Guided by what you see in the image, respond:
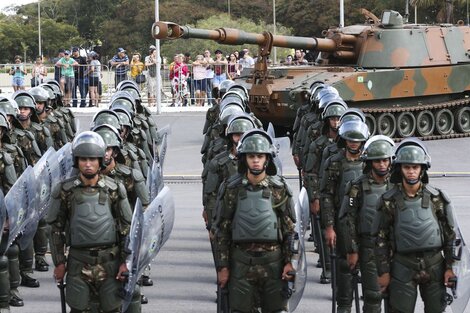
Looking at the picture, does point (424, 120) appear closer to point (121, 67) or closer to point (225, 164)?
point (121, 67)

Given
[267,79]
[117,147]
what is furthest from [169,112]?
[117,147]

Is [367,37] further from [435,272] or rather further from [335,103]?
[435,272]

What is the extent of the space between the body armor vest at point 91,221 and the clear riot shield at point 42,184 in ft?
4.58

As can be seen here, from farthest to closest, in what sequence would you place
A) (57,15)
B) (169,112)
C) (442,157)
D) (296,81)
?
(57,15)
(169,112)
(296,81)
(442,157)

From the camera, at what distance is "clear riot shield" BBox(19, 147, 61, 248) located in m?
11.0

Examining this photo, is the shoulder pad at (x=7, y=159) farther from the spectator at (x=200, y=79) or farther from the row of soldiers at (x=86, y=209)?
the spectator at (x=200, y=79)

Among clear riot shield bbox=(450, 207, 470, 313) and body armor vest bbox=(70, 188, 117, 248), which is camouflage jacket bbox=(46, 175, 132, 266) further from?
clear riot shield bbox=(450, 207, 470, 313)

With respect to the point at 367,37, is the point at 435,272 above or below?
below

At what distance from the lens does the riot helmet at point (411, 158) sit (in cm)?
937

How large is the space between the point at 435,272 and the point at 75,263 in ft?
9.18

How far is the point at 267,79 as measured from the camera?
2698 cm

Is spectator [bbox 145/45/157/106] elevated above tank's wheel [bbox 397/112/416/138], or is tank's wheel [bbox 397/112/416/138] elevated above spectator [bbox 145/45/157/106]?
spectator [bbox 145/45/157/106]

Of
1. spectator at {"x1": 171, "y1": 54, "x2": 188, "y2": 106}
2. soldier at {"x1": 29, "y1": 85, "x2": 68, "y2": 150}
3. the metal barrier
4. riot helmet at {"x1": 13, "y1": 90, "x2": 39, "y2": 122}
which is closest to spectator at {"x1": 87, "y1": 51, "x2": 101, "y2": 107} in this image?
the metal barrier

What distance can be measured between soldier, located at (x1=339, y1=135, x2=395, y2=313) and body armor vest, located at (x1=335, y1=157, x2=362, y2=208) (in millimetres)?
1000
